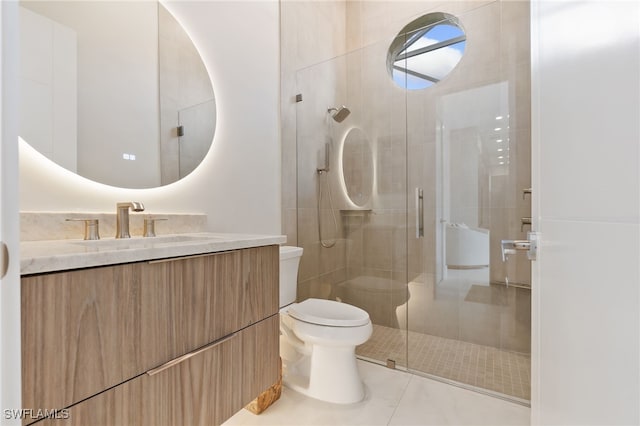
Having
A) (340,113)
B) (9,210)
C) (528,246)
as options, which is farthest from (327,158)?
(9,210)

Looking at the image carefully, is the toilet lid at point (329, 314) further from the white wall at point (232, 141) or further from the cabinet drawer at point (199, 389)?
the white wall at point (232, 141)

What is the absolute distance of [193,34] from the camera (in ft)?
5.33

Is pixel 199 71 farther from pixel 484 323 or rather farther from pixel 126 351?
pixel 484 323

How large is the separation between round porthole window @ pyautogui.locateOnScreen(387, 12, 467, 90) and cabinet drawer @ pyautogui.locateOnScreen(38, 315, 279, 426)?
1937mm

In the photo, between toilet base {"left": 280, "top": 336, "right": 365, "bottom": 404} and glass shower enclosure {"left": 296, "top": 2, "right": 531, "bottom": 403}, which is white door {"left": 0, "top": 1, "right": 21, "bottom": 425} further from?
glass shower enclosure {"left": 296, "top": 2, "right": 531, "bottom": 403}

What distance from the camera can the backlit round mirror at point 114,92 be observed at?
112 centimetres

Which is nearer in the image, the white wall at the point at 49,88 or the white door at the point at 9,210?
the white door at the point at 9,210

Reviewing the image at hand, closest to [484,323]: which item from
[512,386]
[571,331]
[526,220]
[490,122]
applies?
[512,386]

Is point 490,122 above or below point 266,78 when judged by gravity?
below

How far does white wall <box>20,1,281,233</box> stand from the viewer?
53.3 inches

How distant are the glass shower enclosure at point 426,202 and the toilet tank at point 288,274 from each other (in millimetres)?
539

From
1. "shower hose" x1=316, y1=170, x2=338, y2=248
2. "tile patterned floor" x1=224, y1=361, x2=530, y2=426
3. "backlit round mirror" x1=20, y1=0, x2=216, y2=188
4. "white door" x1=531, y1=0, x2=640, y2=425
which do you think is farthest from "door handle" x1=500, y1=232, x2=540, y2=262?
"shower hose" x1=316, y1=170, x2=338, y2=248

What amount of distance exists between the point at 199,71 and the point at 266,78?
0.56 metres

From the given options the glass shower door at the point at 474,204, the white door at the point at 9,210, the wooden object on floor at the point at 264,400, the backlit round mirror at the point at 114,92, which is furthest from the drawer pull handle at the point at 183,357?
the glass shower door at the point at 474,204
